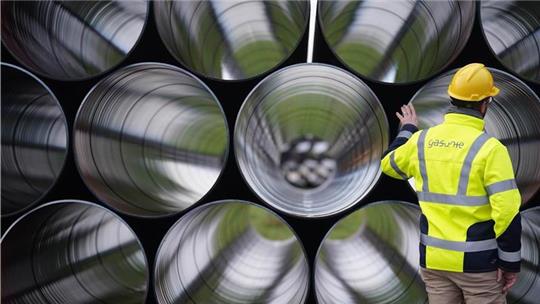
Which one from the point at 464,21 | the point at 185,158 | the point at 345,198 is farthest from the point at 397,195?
the point at 185,158

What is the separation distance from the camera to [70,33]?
321 cm

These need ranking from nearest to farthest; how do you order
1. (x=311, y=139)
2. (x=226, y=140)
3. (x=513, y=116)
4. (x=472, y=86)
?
1. (x=472, y=86)
2. (x=226, y=140)
3. (x=513, y=116)
4. (x=311, y=139)

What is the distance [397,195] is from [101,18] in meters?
1.63

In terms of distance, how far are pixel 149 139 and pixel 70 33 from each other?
25.2 inches

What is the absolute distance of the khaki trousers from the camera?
2.30 m

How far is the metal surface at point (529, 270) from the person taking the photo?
2.98 m

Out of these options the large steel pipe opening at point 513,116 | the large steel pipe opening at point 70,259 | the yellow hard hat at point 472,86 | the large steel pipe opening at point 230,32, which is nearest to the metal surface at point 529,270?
the large steel pipe opening at point 513,116

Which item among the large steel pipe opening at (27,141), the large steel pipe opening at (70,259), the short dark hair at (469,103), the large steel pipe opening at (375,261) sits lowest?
the large steel pipe opening at (375,261)

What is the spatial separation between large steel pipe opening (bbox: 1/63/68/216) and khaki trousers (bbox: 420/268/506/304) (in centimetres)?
158

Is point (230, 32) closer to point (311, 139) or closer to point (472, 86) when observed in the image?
point (311, 139)

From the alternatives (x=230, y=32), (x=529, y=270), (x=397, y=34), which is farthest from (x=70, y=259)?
(x=529, y=270)

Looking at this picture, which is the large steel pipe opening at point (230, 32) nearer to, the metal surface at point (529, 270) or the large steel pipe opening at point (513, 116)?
the large steel pipe opening at point (513, 116)

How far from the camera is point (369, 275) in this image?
3320 mm

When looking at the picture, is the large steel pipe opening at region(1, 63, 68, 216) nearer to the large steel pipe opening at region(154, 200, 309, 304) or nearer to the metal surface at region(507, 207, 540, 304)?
the large steel pipe opening at region(154, 200, 309, 304)
